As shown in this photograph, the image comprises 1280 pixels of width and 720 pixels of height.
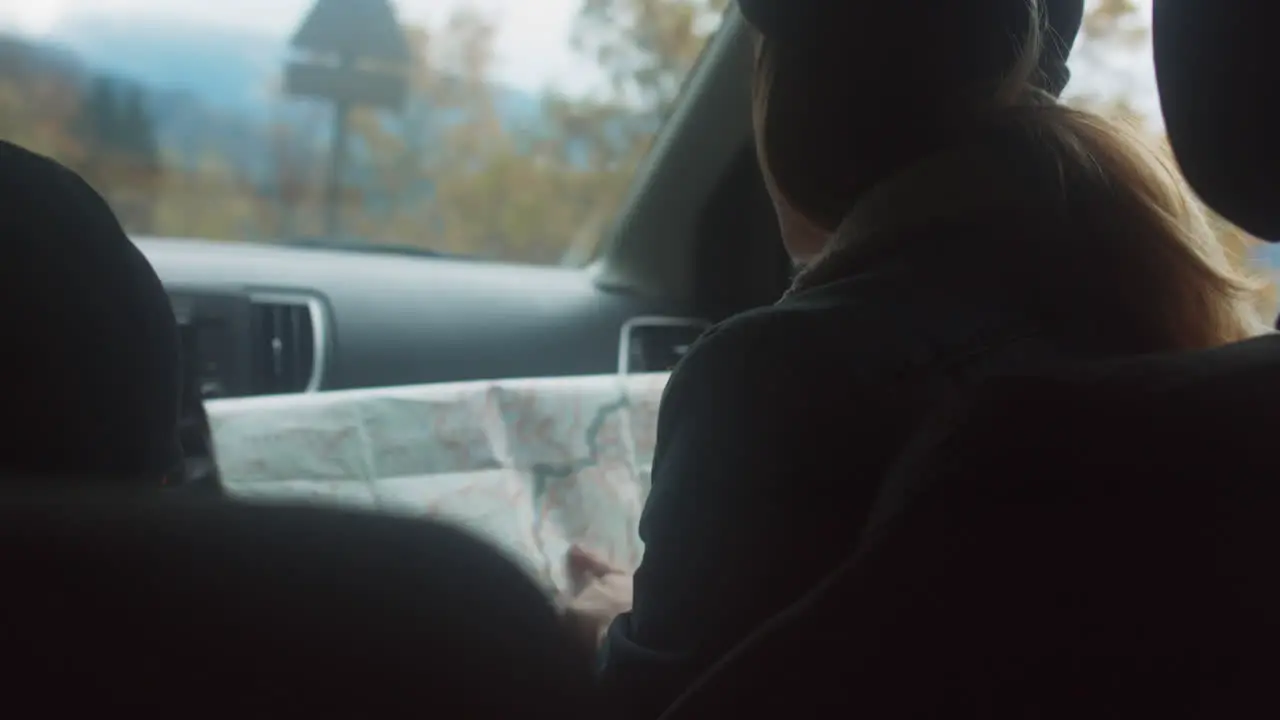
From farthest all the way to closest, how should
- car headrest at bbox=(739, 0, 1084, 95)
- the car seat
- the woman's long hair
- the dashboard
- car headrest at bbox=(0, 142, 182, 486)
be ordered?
the dashboard < car headrest at bbox=(739, 0, 1084, 95) < the woman's long hair < car headrest at bbox=(0, 142, 182, 486) < the car seat

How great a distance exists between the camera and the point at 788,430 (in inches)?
43.3

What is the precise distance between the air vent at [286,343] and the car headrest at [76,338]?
2.99 ft

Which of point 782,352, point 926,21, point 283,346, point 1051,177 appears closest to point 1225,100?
point 1051,177

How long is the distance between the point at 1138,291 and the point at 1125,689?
18.3 inches

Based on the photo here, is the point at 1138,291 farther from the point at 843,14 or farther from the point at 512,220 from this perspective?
the point at 512,220

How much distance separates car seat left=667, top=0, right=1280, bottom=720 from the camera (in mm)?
873

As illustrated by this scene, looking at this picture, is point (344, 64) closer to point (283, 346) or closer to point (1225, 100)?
point (283, 346)

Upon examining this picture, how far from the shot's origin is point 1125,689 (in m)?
0.87

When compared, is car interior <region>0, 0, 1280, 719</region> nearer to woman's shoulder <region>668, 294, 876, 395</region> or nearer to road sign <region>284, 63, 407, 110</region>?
woman's shoulder <region>668, 294, 876, 395</region>

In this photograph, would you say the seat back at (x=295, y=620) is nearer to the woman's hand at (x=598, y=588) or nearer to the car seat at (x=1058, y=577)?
the car seat at (x=1058, y=577)

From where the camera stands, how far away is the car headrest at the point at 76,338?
41.3 inches

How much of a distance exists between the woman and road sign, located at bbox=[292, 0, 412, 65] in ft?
2.37

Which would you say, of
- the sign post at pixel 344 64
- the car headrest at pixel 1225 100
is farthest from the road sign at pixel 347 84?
the car headrest at pixel 1225 100

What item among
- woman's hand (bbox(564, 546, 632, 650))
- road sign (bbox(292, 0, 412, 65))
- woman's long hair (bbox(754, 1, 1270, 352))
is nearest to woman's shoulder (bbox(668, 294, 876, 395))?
woman's long hair (bbox(754, 1, 1270, 352))
